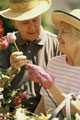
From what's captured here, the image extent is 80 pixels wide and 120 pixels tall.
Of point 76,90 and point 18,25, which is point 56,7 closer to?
point 18,25

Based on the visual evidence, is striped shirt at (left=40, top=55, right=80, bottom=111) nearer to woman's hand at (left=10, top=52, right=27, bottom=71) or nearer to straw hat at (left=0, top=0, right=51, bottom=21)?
woman's hand at (left=10, top=52, right=27, bottom=71)

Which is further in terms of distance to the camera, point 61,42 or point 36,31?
point 36,31

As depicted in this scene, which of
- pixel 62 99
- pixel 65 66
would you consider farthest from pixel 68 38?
pixel 62 99

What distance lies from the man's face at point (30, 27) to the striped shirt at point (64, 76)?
475mm

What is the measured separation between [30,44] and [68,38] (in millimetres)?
890

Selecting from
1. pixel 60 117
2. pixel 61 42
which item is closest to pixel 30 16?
pixel 61 42

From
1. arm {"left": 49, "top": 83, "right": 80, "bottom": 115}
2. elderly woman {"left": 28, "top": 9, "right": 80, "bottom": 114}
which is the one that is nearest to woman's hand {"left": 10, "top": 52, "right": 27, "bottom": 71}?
elderly woman {"left": 28, "top": 9, "right": 80, "bottom": 114}

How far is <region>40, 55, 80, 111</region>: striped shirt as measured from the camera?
97.5 inches

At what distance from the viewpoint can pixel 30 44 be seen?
3.22 metres

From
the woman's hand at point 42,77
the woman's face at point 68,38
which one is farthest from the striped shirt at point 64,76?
the woman's hand at point 42,77

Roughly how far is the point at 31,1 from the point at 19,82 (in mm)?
834

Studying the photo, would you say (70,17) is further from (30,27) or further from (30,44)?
(30,44)

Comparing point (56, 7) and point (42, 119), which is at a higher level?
point (56, 7)

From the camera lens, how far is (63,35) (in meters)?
2.41
